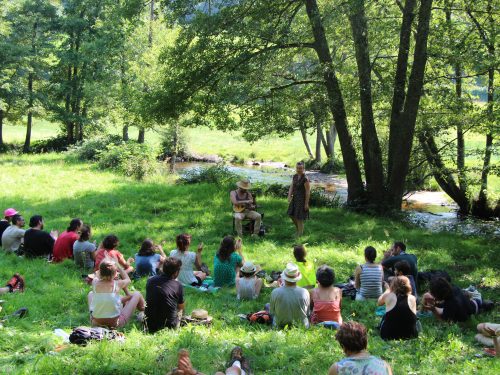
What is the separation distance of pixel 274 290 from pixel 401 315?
1.69 meters

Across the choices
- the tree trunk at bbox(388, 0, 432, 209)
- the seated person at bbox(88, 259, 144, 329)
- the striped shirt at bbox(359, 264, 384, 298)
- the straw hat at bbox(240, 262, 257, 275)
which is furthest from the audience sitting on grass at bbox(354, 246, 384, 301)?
the tree trunk at bbox(388, 0, 432, 209)

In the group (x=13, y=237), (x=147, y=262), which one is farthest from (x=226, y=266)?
(x=13, y=237)

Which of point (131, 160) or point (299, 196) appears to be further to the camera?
point (131, 160)

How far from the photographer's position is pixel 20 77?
3139 centimetres

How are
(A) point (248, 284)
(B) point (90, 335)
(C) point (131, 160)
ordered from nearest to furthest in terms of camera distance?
(B) point (90, 335)
(A) point (248, 284)
(C) point (131, 160)

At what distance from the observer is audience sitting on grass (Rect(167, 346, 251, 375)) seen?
4098 millimetres

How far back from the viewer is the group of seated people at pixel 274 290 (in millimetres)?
6395

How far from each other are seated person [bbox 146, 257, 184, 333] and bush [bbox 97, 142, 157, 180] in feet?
48.3

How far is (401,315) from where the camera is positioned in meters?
6.38

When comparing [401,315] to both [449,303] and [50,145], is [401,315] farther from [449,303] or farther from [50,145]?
[50,145]

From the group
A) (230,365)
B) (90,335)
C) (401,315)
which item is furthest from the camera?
(401,315)

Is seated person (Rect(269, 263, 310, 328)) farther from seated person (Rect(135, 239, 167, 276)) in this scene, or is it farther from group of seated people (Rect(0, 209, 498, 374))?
seated person (Rect(135, 239, 167, 276))

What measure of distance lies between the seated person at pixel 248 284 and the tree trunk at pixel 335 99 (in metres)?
8.32

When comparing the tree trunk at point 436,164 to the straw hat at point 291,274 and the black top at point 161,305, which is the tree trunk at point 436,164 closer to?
the straw hat at point 291,274
